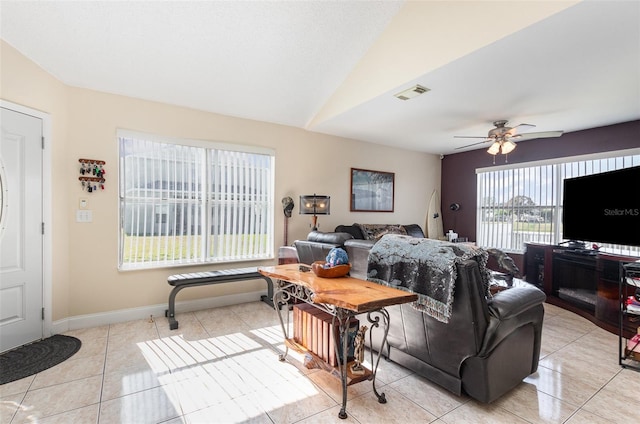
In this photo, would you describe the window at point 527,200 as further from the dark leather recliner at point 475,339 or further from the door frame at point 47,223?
the door frame at point 47,223

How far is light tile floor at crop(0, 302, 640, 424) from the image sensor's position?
189 centimetres

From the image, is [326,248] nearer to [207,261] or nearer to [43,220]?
[207,261]

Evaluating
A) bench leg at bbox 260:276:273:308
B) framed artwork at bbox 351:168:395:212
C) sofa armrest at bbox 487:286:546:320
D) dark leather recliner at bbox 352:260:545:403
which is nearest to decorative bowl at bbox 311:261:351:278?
dark leather recliner at bbox 352:260:545:403

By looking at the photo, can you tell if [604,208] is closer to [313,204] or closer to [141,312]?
[313,204]

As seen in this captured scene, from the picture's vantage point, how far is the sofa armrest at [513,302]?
1875mm

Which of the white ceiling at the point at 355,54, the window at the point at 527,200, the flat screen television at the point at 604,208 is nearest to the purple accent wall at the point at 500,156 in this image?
the window at the point at 527,200

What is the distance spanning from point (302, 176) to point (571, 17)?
A: 344 centimetres

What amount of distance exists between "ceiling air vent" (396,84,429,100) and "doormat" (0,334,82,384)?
3.96 m

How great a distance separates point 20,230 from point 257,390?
2574mm

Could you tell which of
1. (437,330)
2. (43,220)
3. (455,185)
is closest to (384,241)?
(437,330)

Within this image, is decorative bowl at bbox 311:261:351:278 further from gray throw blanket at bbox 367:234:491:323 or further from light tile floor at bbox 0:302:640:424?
light tile floor at bbox 0:302:640:424

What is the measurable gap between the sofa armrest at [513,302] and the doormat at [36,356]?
11.0 ft

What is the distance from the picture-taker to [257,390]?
7.11 feet

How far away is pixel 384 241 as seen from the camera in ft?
7.95
